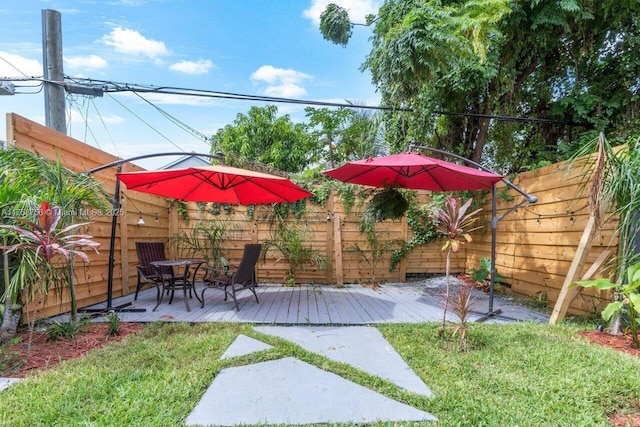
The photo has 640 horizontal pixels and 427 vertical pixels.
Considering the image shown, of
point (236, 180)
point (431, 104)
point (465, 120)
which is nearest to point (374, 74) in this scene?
point (431, 104)

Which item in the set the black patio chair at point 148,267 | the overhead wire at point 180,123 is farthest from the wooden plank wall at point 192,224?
the overhead wire at point 180,123

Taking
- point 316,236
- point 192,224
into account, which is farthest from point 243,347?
point 192,224

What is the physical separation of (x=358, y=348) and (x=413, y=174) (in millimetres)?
2748

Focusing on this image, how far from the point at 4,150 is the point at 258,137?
37.4ft

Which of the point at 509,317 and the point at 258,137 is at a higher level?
the point at 258,137

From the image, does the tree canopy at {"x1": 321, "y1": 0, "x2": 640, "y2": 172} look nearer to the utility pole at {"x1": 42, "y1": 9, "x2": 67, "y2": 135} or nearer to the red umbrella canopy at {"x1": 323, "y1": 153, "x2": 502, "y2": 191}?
the red umbrella canopy at {"x1": 323, "y1": 153, "x2": 502, "y2": 191}

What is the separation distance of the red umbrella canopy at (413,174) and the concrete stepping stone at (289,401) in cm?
251

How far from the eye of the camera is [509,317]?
411 cm

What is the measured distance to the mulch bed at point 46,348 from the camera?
250 cm

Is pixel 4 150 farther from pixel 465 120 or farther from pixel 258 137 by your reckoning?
pixel 258 137

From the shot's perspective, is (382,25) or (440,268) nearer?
(382,25)

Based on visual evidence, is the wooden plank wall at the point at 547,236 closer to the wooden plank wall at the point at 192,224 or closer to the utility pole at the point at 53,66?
the wooden plank wall at the point at 192,224

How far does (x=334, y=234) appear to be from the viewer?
21.0 feet

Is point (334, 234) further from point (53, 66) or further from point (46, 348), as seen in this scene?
point (53, 66)
